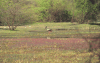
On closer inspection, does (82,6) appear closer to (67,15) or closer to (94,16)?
(94,16)

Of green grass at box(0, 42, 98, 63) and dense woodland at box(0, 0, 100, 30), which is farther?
dense woodland at box(0, 0, 100, 30)

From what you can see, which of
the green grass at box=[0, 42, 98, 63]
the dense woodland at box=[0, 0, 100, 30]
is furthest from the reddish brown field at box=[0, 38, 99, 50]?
the dense woodland at box=[0, 0, 100, 30]

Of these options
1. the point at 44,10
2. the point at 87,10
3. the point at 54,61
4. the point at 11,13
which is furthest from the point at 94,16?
the point at 54,61

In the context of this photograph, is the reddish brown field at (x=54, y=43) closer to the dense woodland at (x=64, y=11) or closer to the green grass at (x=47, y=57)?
the green grass at (x=47, y=57)

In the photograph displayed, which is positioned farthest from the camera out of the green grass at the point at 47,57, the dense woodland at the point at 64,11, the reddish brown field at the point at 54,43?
the dense woodland at the point at 64,11

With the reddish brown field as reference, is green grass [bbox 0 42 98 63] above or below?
above

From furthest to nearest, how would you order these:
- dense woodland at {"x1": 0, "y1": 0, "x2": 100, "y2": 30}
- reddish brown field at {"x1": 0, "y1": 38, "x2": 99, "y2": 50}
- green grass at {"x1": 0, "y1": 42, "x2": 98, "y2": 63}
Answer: dense woodland at {"x1": 0, "y1": 0, "x2": 100, "y2": 30} < reddish brown field at {"x1": 0, "y1": 38, "x2": 99, "y2": 50} < green grass at {"x1": 0, "y1": 42, "x2": 98, "y2": 63}

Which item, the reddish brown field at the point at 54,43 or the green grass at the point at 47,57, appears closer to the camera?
the green grass at the point at 47,57

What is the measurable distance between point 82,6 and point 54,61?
29539mm

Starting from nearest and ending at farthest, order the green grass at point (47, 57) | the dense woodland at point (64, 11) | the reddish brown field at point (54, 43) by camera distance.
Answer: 1. the green grass at point (47, 57)
2. the reddish brown field at point (54, 43)
3. the dense woodland at point (64, 11)

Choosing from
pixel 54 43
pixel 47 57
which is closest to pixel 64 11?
pixel 54 43

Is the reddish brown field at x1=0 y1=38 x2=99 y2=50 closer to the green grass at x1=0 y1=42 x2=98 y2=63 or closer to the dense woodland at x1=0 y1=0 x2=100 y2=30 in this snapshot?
the green grass at x1=0 y1=42 x2=98 y2=63

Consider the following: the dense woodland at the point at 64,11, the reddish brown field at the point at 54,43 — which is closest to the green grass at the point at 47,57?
the reddish brown field at the point at 54,43

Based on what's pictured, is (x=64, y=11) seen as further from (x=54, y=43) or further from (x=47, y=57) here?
(x=47, y=57)
